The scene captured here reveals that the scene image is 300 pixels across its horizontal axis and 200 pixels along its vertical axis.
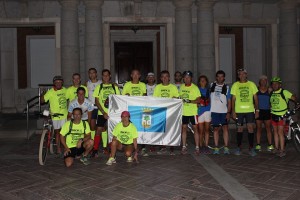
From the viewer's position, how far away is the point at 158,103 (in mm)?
8867

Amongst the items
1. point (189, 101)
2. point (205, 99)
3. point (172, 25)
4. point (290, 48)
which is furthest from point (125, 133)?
point (290, 48)

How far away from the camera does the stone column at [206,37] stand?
1335cm

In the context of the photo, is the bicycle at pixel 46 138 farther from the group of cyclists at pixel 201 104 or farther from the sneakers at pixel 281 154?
the sneakers at pixel 281 154

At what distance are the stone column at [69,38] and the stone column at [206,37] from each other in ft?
14.1

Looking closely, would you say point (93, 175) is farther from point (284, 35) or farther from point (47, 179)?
point (284, 35)

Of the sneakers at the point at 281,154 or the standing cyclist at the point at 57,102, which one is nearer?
the sneakers at the point at 281,154

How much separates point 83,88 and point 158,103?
1.76 meters

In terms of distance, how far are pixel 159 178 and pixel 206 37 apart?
25.3 ft

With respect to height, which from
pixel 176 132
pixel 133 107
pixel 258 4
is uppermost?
pixel 258 4

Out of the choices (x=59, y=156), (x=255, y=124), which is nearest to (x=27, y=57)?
(x=59, y=156)

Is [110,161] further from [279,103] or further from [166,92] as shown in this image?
[279,103]

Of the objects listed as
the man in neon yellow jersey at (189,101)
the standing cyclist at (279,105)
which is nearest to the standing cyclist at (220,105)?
the man in neon yellow jersey at (189,101)

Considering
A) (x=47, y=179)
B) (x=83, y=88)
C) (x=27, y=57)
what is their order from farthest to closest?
(x=27, y=57)
(x=83, y=88)
(x=47, y=179)

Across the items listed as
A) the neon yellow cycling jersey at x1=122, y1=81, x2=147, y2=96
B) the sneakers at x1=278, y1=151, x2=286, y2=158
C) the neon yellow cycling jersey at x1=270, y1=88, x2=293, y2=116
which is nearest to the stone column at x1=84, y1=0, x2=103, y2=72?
the neon yellow cycling jersey at x1=122, y1=81, x2=147, y2=96
